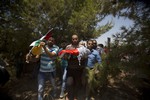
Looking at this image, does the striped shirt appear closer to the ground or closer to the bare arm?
the bare arm

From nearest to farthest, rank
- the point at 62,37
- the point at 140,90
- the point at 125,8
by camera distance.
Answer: the point at 125,8 < the point at 140,90 < the point at 62,37

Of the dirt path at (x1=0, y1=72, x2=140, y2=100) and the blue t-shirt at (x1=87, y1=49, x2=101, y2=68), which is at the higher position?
the blue t-shirt at (x1=87, y1=49, x2=101, y2=68)

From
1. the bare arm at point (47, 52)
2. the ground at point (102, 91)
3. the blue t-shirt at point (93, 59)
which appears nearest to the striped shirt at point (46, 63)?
the bare arm at point (47, 52)

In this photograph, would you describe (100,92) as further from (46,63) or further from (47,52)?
(47,52)

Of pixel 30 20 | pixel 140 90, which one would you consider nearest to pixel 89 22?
pixel 30 20

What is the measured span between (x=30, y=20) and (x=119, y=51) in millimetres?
4356

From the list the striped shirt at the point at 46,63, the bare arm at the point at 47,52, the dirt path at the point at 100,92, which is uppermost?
the bare arm at the point at 47,52

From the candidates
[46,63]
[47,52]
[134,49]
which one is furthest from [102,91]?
[47,52]

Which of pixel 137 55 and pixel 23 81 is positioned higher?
pixel 137 55

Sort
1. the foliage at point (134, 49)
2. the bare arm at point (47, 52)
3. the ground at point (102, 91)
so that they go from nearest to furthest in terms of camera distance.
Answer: the bare arm at point (47, 52) < the foliage at point (134, 49) < the ground at point (102, 91)

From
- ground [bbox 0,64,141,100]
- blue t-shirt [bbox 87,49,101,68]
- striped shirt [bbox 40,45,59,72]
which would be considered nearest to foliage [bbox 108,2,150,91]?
blue t-shirt [bbox 87,49,101,68]

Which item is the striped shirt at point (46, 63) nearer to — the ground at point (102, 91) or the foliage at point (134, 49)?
the ground at point (102, 91)

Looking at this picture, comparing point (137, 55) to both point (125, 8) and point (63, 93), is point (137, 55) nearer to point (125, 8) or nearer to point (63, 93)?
point (125, 8)

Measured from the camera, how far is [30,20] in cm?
861
